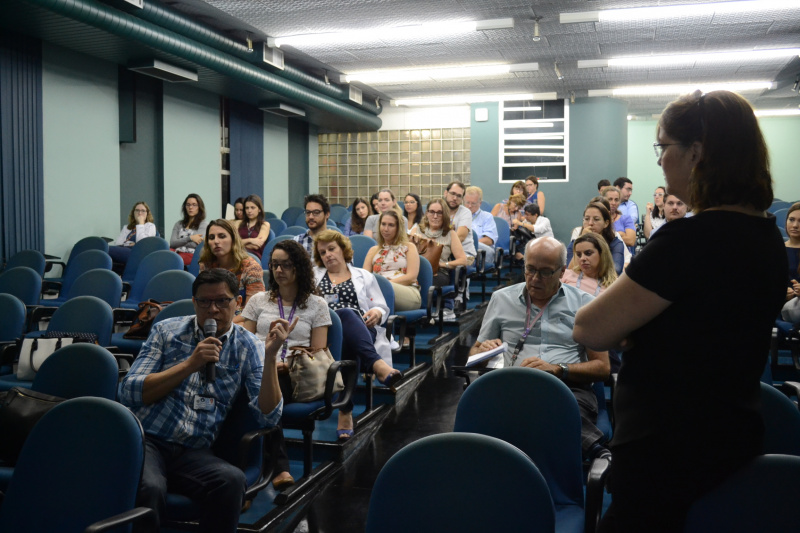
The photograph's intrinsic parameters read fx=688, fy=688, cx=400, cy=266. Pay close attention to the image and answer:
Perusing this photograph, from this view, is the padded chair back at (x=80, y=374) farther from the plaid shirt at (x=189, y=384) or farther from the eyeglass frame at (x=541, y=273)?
the eyeglass frame at (x=541, y=273)

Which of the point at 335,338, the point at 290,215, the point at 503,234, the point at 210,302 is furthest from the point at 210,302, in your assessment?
the point at 290,215

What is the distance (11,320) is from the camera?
4023 mm

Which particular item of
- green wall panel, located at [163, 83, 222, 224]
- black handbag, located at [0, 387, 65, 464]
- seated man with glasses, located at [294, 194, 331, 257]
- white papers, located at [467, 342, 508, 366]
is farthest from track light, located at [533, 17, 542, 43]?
black handbag, located at [0, 387, 65, 464]

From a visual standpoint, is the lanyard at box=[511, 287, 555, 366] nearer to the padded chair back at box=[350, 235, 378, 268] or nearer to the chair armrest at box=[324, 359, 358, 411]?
the chair armrest at box=[324, 359, 358, 411]

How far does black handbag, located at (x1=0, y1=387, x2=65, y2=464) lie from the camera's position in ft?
7.84

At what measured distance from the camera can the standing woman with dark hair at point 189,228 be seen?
6984mm

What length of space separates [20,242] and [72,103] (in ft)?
5.62

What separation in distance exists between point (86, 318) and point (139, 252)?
2829 mm

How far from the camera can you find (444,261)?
6.24 m

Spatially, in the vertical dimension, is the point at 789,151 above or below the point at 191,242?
above

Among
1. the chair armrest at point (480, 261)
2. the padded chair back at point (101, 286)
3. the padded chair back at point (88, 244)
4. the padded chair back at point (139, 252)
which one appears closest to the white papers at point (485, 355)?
the padded chair back at point (101, 286)

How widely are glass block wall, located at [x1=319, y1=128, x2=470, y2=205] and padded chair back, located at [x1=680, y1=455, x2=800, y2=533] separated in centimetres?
1161

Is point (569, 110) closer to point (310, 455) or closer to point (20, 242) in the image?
point (20, 242)

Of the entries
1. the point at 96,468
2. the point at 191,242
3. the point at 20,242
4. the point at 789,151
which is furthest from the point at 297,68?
the point at 789,151
